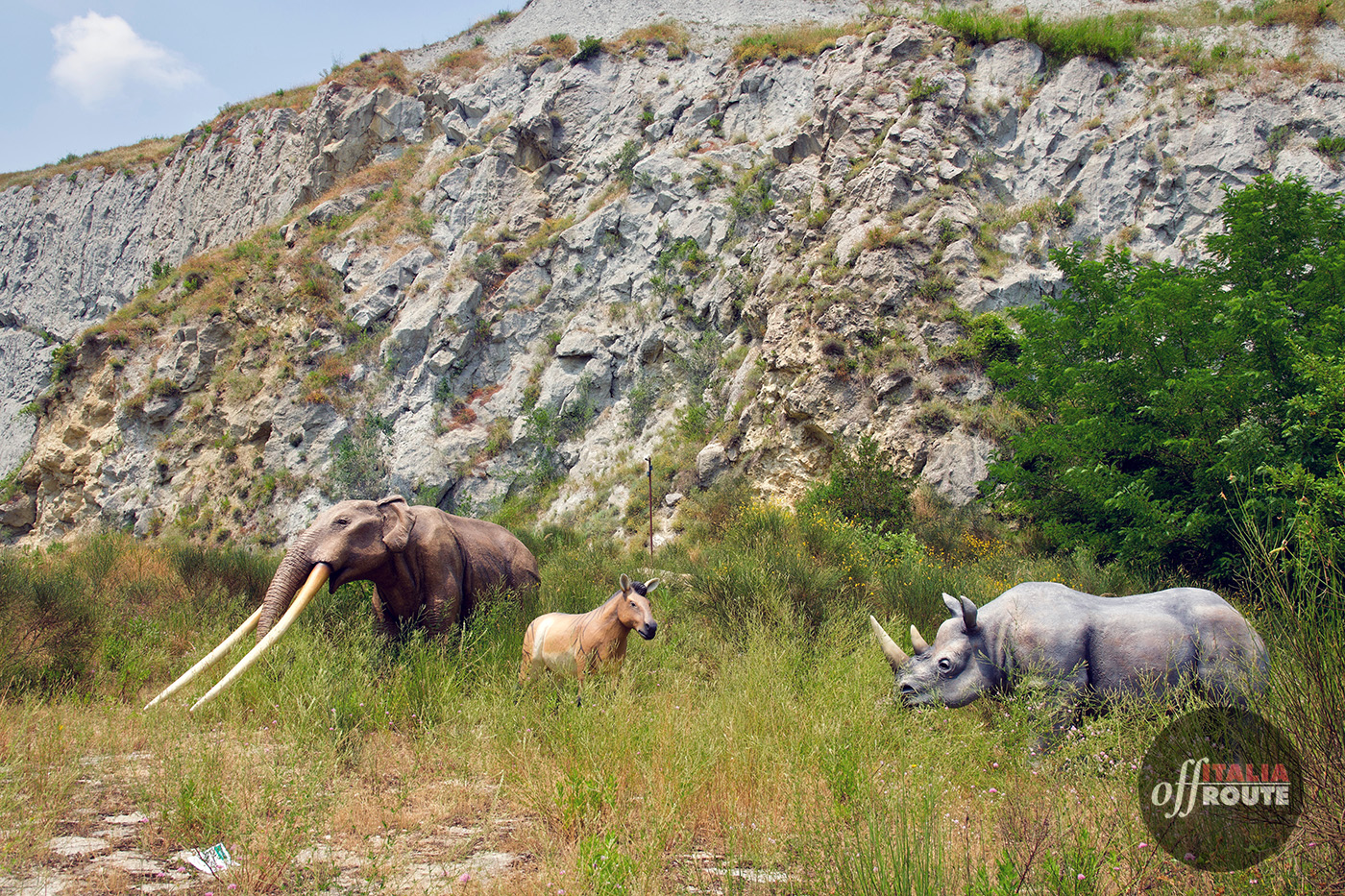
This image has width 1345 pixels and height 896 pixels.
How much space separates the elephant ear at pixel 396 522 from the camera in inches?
226

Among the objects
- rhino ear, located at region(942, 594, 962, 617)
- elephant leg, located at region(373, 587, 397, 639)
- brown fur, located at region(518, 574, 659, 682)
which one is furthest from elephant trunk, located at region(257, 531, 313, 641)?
rhino ear, located at region(942, 594, 962, 617)

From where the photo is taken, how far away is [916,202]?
1850 centimetres

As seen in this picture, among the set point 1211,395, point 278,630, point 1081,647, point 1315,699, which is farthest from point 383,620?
point 1211,395

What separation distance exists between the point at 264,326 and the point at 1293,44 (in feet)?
120

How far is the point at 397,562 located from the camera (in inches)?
233

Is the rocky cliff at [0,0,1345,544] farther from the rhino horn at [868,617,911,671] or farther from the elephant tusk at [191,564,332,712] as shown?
the elephant tusk at [191,564,332,712]

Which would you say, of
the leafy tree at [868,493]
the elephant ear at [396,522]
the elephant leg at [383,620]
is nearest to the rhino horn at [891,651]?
the elephant ear at [396,522]

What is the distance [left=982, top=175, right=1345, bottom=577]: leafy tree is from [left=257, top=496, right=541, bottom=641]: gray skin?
8.01 m

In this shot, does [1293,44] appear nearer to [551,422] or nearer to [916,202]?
[916,202]

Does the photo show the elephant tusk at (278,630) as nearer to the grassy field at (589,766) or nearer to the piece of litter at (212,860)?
the grassy field at (589,766)

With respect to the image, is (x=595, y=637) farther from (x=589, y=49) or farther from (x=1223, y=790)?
(x=589, y=49)

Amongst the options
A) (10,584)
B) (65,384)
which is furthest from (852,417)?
(65,384)

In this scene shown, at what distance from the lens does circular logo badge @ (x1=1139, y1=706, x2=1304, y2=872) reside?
7.39 ft

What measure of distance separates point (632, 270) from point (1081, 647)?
20799 mm
